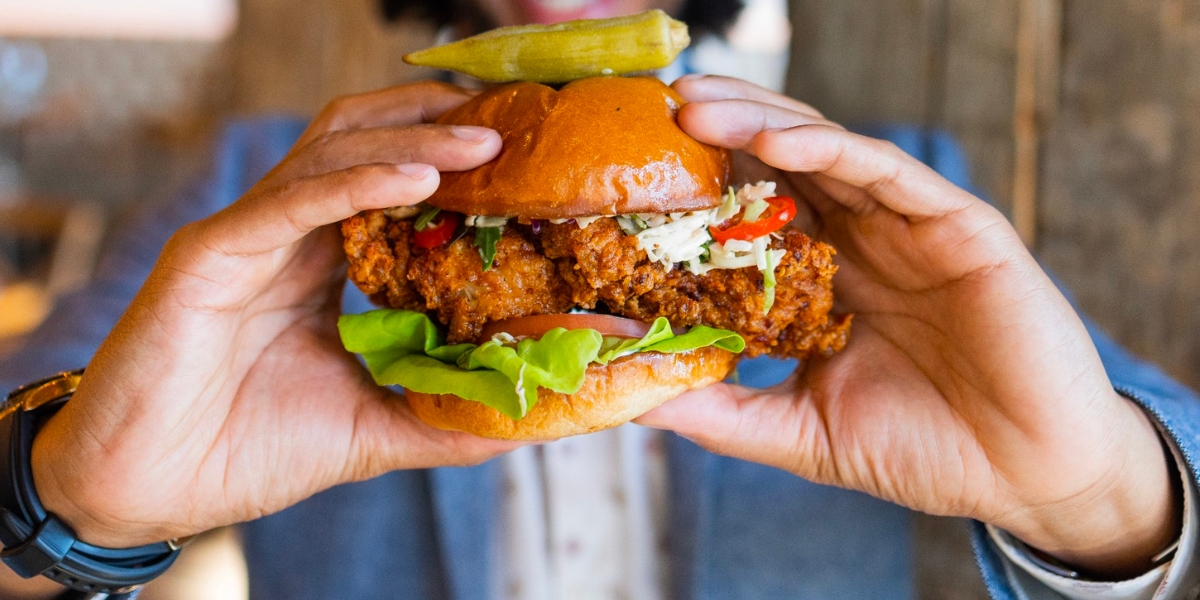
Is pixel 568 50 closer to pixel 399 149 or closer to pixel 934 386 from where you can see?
pixel 399 149

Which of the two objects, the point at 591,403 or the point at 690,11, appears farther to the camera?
the point at 690,11

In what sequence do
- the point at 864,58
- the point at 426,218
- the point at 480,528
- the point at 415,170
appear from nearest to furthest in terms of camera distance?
1. the point at 415,170
2. the point at 426,218
3. the point at 480,528
4. the point at 864,58

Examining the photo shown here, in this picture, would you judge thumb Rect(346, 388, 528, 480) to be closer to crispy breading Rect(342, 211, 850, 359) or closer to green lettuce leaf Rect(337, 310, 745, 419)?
green lettuce leaf Rect(337, 310, 745, 419)

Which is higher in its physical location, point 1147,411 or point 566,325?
point 566,325

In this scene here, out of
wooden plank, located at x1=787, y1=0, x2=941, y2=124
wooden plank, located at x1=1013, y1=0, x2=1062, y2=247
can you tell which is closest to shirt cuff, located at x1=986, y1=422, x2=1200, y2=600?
wooden plank, located at x1=1013, y1=0, x2=1062, y2=247

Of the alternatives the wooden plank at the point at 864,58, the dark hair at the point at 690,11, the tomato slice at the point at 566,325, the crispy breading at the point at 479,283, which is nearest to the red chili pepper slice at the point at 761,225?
the tomato slice at the point at 566,325

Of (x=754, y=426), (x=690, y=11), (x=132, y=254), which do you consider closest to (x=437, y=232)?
(x=754, y=426)

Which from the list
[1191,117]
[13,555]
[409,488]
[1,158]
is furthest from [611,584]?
[1,158]
